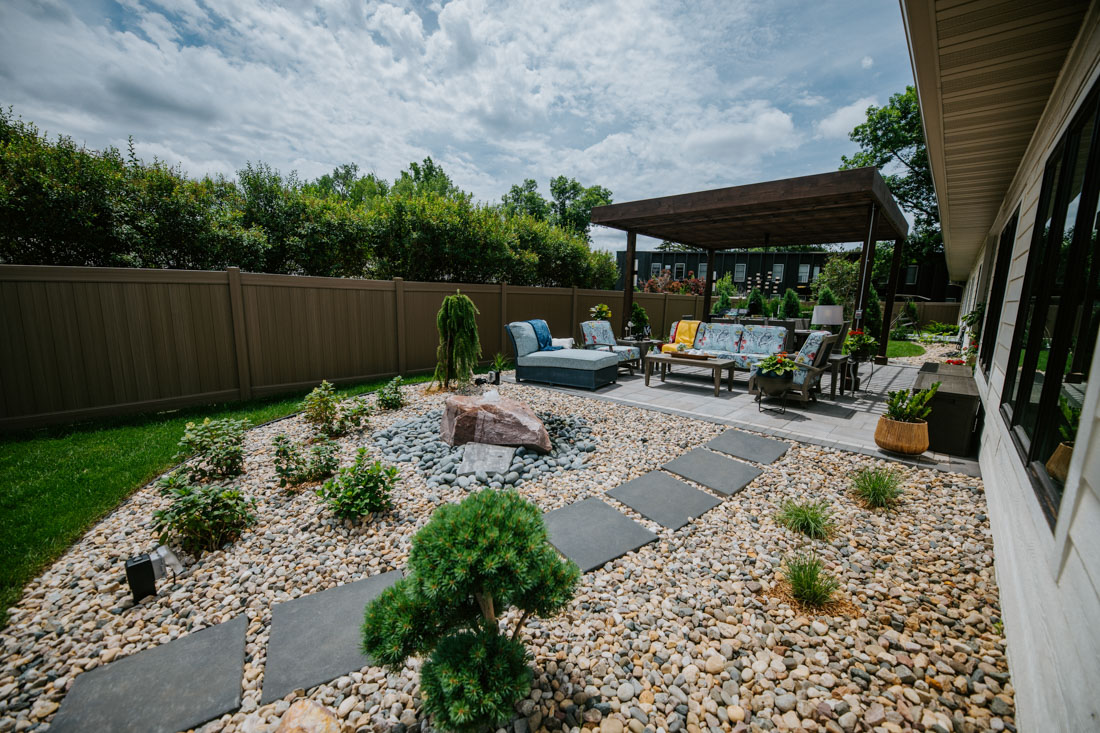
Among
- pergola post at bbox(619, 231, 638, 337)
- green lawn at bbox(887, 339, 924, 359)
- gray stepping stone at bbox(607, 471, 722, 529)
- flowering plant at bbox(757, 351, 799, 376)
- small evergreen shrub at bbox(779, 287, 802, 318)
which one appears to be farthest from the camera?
small evergreen shrub at bbox(779, 287, 802, 318)

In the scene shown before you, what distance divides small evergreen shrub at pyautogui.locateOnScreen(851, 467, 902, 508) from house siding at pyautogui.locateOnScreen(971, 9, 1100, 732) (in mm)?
499

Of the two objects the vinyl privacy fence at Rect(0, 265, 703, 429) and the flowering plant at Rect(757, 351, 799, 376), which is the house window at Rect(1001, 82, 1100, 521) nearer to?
the flowering plant at Rect(757, 351, 799, 376)

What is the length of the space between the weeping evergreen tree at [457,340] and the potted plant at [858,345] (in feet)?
17.7

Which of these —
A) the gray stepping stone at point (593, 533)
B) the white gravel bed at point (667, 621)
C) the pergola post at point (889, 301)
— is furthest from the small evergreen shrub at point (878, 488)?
the pergola post at point (889, 301)

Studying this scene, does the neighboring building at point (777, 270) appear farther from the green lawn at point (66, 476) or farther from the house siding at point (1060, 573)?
the green lawn at point (66, 476)

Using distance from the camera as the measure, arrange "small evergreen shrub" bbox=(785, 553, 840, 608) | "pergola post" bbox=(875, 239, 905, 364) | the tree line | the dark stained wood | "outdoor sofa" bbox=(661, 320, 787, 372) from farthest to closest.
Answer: "pergola post" bbox=(875, 239, 905, 364)
"outdoor sofa" bbox=(661, 320, 787, 372)
the dark stained wood
the tree line
"small evergreen shrub" bbox=(785, 553, 840, 608)

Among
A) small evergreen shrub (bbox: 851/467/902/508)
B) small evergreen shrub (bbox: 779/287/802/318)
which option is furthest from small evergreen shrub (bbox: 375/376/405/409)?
A: small evergreen shrub (bbox: 779/287/802/318)

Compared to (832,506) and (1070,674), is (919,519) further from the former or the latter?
(1070,674)

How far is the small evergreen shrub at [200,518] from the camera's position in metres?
2.28

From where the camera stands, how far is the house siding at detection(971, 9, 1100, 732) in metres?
0.95

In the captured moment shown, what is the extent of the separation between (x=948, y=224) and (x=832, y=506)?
7066mm

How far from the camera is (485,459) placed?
3.48 metres

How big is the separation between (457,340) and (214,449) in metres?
3.02

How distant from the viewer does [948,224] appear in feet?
22.7
